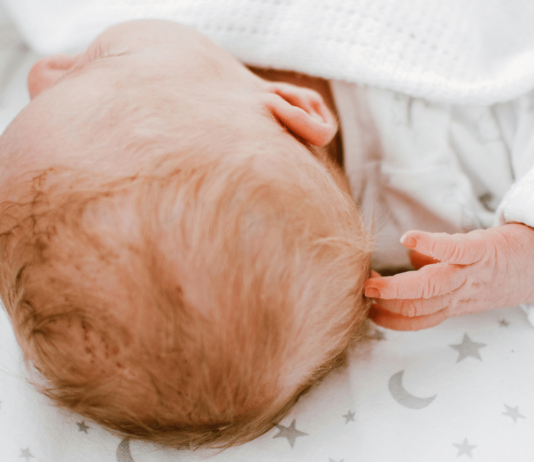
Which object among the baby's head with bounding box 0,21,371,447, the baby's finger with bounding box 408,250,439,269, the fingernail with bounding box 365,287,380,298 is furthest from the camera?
the baby's finger with bounding box 408,250,439,269

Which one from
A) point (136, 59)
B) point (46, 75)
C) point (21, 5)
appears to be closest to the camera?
point (136, 59)

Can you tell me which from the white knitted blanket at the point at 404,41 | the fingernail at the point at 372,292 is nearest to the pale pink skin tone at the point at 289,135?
the fingernail at the point at 372,292

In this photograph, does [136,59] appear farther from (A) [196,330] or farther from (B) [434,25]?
(B) [434,25]

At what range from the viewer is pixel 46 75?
2.37ft

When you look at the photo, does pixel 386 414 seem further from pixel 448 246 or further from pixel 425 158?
pixel 425 158

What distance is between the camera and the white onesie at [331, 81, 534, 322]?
741 millimetres

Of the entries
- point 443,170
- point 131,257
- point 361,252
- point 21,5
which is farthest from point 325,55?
point 21,5

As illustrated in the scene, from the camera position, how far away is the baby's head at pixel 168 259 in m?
0.44

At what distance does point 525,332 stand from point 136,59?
27.0 inches

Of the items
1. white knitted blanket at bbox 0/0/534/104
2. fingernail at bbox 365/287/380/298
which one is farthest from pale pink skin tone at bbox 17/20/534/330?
white knitted blanket at bbox 0/0/534/104

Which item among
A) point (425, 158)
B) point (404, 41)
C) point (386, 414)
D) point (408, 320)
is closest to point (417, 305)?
point (408, 320)

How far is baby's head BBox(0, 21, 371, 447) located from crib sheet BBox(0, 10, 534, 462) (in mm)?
94

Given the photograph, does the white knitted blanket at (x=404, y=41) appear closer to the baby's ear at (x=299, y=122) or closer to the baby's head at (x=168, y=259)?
the baby's ear at (x=299, y=122)

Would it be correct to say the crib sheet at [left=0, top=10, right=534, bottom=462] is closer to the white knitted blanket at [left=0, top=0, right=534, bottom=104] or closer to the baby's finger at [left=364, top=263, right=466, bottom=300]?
the baby's finger at [left=364, top=263, right=466, bottom=300]
